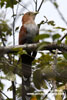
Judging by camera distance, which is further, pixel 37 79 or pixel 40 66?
pixel 40 66

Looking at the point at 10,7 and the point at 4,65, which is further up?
the point at 10,7

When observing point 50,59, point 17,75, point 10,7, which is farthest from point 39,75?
point 10,7

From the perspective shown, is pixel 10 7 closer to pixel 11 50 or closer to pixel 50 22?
pixel 50 22

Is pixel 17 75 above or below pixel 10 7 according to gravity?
below

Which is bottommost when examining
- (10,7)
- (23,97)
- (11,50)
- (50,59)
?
(23,97)

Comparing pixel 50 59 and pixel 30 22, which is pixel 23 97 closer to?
pixel 50 59

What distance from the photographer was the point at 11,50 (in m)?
2.15

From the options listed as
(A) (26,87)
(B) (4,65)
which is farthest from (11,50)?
(A) (26,87)

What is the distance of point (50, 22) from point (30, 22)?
1.37 m

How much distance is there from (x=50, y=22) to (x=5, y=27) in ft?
1.93

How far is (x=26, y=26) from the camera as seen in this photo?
4.46 meters

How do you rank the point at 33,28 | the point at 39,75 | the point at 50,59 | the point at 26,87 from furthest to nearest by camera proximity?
the point at 33,28 → the point at 50,59 → the point at 26,87 → the point at 39,75

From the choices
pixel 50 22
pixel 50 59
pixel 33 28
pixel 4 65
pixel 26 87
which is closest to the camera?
pixel 4 65

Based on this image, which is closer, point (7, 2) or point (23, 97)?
point (23, 97)
